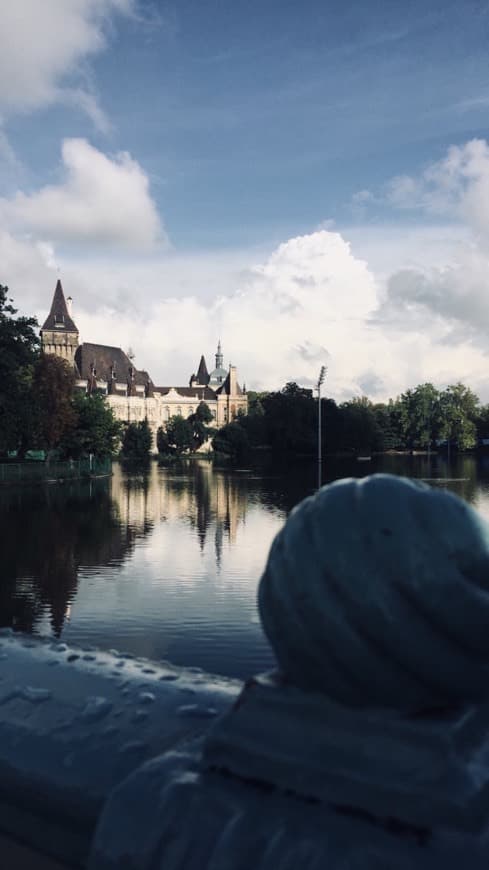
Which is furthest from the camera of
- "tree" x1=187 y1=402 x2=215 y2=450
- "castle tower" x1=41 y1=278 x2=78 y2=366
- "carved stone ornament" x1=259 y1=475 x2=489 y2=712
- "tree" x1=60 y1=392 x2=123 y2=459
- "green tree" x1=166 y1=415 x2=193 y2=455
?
"castle tower" x1=41 y1=278 x2=78 y2=366

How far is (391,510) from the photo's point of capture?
195cm

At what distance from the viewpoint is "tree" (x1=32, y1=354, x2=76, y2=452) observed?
136 ft

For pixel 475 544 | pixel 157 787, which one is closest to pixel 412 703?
pixel 475 544

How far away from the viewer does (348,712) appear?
1.94m

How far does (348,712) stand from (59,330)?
107 m

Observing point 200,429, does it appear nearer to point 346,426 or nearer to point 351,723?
point 346,426

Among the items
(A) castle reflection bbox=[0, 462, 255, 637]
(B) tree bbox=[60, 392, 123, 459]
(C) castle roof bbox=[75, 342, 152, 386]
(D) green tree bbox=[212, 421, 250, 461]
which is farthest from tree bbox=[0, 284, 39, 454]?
(C) castle roof bbox=[75, 342, 152, 386]

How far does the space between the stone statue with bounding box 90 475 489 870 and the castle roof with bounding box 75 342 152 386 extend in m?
111

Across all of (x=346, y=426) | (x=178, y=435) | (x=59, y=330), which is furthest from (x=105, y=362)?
(x=346, y=426)

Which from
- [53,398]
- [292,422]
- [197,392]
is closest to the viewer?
[53,398]

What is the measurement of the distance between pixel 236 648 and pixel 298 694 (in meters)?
7.95

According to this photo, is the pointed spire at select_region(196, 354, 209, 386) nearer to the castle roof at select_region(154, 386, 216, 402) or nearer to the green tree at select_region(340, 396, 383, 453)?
the castle roof at select_region(154, 386, 216, 402)

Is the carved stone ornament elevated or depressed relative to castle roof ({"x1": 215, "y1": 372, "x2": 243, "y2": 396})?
depressed

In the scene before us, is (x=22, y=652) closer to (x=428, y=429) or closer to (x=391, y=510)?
(x=391, y=510)
